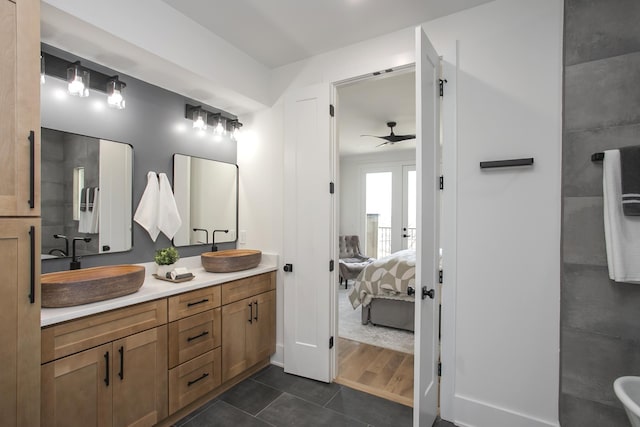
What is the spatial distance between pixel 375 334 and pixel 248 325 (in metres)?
1.70

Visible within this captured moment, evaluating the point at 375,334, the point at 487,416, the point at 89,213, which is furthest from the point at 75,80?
the point at 375,334

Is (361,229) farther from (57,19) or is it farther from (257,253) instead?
(57,19)

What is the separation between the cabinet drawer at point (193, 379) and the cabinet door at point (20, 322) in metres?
0.75

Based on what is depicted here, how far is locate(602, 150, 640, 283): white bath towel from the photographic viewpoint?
1474mm

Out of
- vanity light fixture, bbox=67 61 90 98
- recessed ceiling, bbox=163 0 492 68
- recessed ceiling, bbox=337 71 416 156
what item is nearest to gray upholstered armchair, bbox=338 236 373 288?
recessed ceiling, bbox=337 71 416 156

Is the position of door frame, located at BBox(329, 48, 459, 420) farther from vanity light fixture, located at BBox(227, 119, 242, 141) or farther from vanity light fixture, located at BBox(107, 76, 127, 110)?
vanity light fixture, located at BBox(107, 76, 127, 110)

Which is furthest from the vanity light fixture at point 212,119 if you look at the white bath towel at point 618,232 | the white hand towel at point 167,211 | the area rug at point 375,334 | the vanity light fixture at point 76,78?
the white bath towel at point 618,232

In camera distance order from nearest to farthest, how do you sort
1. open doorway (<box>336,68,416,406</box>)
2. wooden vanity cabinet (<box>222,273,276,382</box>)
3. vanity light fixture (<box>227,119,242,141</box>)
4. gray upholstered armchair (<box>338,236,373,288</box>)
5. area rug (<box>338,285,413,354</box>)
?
wooden vanity cabinet (<box>222,273,276,382</box>), open doorway (<box>336,68,416,406</box>), vanity light fixture (<box>227,119,242,141</box>), area rug (<box>338,285,413,354</box>), gray upholstered armchair (<box>338,236,373,288</box>)

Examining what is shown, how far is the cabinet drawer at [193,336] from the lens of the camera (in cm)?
196

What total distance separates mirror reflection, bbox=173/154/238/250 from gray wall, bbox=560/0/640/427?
262 cm

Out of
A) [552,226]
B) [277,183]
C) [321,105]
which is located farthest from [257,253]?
[552,226]

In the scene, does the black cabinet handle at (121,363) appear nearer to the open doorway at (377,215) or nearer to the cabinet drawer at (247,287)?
the cabinet drawer at (247,287)

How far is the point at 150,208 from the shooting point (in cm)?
231

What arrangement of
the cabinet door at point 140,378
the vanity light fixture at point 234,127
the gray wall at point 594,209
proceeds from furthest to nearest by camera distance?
the vanity light fixture at point 234,127
the cabinet door at point 140,378
the gray wall at point 594,209
